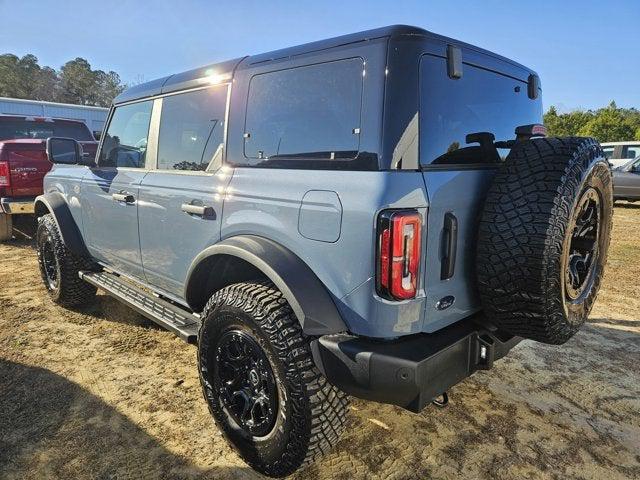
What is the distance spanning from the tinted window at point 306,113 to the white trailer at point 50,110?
16.1 meters

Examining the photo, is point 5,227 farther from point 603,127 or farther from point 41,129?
point 603,127

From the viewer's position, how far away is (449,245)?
75.5 inches

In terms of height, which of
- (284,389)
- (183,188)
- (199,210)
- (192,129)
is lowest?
(284,389)

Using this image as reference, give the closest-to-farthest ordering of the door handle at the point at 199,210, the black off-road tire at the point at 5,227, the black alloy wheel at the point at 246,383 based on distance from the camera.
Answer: the black alloy wheel at the point at 246,383 → the door handle at the point at 199,210 → the black off-road tire at the point at 5,227

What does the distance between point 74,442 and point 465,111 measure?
267 cm

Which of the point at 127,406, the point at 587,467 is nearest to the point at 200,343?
the point at 127,406

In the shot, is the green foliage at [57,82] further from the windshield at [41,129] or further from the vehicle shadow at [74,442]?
the vehicle shadow at [74,442]

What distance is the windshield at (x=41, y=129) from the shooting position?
7828 mm

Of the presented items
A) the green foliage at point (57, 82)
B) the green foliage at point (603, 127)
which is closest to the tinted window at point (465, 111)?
the green foliage at point (603, 127)

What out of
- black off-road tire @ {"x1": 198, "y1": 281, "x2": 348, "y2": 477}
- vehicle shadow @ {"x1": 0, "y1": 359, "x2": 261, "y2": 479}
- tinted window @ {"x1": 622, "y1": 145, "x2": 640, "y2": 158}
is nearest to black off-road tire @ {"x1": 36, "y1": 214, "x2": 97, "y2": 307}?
vehicle shadow @ {"x1": 0, "y1": 359, "x2": 261, "y2": 479}

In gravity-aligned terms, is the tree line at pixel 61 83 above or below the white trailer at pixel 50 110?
above

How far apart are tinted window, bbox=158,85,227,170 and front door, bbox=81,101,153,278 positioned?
261mm

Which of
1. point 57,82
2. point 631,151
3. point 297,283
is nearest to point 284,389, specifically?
point 297,283

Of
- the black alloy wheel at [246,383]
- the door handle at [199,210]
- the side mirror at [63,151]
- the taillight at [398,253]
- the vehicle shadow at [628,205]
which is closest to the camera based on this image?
the taillight at [398,253]
